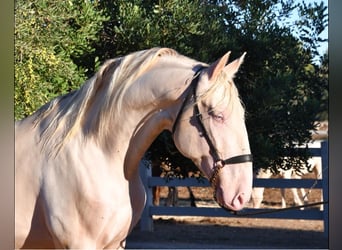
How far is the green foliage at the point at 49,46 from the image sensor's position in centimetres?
507

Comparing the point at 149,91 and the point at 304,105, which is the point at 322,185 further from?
the point at 149,91

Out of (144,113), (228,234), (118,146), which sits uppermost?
(144,113)

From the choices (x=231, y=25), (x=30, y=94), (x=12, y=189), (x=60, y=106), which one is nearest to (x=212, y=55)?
(x=231, y=25)

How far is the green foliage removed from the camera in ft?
16.6

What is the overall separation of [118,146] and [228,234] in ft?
16.0

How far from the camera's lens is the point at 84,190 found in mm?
2885

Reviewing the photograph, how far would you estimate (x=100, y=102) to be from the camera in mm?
3018

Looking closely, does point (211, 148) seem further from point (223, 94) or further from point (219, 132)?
point (223, 94)

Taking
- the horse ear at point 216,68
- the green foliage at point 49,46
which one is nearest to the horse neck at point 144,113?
the horse ear at point 216,68

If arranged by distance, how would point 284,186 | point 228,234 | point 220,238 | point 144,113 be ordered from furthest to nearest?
point 228,234 → point 220,238 → point 284,186 → point 144,113

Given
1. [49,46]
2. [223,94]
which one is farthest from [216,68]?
[49,46]

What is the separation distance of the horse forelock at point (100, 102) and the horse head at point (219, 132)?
27 cm

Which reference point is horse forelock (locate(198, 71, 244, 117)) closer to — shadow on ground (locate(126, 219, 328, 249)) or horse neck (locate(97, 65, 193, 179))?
horse neck (locate(97, 65, 193, 179))

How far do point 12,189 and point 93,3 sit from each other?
326cm
